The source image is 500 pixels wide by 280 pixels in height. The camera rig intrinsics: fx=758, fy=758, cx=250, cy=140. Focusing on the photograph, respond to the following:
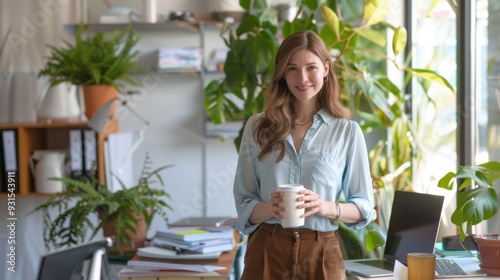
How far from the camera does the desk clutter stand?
9.21 ft

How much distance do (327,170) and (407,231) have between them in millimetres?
544

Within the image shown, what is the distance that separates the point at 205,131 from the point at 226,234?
6.54 feet

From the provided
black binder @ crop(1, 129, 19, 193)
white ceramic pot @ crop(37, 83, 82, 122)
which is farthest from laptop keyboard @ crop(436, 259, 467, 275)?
black binder @ crop(1, 129, 19, 193)

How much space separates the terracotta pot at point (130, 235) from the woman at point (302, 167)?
123 centimetres

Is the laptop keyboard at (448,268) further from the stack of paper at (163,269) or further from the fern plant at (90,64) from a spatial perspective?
the fern plant at (90,64)

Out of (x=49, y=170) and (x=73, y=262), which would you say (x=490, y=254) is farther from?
(x=49, y=170)

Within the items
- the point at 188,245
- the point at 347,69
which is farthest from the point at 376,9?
the point at 188,245

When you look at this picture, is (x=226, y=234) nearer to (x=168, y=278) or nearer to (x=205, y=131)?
(x=168, y=278)

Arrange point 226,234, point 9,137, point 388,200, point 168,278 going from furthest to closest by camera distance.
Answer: point 9,137
point 388,200
point 226,234
point 168,278

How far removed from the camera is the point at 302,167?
2.17 metres

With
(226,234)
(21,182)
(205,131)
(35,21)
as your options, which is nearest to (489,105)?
(226,234)

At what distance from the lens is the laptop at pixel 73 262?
64.4 inches

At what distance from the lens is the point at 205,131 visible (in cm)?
515

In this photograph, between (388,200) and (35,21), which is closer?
(388,200)
